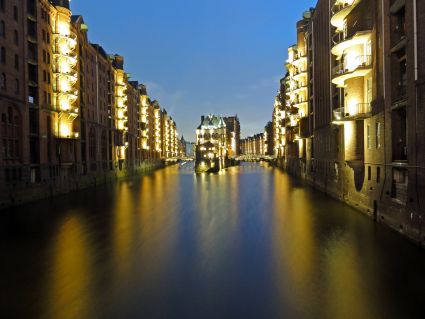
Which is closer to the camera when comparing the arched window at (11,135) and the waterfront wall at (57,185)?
the waterfront wall at (57,185)

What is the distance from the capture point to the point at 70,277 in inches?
683

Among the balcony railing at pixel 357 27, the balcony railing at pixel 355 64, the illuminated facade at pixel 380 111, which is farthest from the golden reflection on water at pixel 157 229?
the balcony railing at pixel 357 27

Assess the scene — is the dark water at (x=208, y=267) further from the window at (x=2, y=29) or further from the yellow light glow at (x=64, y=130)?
the yellow light glow at (x=64, y=130)

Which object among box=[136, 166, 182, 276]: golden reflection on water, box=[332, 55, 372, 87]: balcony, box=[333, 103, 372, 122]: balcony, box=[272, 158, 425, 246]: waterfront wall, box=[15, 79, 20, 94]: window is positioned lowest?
box=[136, 166, 182, 276]: golden reflection on water

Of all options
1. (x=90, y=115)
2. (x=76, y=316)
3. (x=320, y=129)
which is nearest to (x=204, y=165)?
(x=90, y=115)

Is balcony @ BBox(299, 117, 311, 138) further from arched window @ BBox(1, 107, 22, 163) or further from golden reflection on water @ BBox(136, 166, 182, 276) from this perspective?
arched window @ BBox(1, 107, 22, 163)

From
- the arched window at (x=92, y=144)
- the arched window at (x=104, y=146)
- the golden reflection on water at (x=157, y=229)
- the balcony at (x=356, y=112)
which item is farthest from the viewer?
the arched window at (x=104, y=146)

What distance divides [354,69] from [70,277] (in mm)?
24628

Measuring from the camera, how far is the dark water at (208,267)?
45.5 ft

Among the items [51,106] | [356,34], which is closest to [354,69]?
[356,34]

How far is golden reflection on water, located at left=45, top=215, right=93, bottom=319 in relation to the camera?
545 inches

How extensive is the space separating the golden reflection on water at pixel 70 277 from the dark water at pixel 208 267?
0.18 ft

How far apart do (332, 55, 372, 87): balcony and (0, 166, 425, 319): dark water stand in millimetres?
11175

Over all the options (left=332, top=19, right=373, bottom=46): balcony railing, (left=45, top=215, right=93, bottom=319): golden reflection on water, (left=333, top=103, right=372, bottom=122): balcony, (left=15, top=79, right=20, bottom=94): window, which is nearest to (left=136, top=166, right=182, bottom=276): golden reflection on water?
(left=45, top=215, right=93, bottom=319): golden reflection on water
